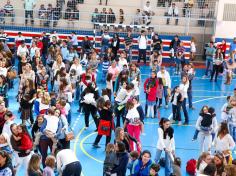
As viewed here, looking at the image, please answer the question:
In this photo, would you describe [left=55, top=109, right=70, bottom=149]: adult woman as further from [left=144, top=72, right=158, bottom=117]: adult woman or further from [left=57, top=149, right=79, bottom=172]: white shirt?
[left=144, top=72, right=158, bottom=117]: adult woman

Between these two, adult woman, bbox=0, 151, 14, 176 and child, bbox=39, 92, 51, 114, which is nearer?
adult woman, bbox=0, 151, 14, 176

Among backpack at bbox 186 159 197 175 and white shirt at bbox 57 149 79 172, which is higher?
white shirt at bbox 57 149 79 172

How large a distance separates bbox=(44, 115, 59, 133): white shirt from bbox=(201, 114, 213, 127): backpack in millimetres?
3960

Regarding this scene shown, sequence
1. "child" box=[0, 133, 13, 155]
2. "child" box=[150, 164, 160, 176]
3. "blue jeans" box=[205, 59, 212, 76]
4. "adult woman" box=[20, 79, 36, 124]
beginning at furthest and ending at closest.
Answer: "blue jeans" box=[205, 59, 212, 76] → "adult woman" box=[20, 79, 36, 124] → "child" box=[0, 133, 13, 155] → "child" box=[150, 164, 160, 176]

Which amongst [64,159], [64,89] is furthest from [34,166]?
[64,89]

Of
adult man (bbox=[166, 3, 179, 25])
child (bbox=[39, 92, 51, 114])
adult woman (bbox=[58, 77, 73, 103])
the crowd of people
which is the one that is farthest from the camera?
adult man (bbox=[166, 3, 179, 25])

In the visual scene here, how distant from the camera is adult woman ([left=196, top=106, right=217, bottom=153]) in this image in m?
11.6

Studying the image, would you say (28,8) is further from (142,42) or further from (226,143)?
(226,143)

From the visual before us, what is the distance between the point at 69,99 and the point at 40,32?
1241 centimetres

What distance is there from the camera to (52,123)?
1045 centimetres

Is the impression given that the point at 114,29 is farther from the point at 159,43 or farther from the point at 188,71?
the point at 188,71

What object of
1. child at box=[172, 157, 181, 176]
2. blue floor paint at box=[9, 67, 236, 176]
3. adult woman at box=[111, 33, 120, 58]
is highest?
adult woman at box=[111, 33, 120, 58]

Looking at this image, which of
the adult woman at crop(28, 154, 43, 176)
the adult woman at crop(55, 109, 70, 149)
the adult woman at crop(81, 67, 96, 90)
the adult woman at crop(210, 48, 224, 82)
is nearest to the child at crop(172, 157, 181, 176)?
the adult woman at crop(55, 109, 70, 149)

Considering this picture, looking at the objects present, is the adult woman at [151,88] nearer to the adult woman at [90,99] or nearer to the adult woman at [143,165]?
the adult woman at [90,99]
